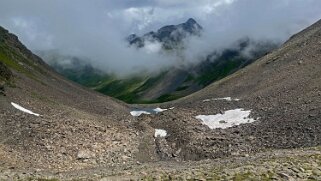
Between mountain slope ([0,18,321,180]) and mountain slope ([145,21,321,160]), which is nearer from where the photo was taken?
mountain slope ([0,18,321,180])

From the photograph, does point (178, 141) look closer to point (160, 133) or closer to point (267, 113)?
point (160, 133)

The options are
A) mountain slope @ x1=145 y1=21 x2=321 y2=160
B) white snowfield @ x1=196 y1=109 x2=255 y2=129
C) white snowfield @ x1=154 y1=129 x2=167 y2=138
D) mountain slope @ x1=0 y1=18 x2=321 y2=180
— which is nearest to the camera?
mountain slope @ x1=0 y1=18 x2=321 y2=180

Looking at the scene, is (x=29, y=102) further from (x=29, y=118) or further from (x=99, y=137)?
(x=99, y=137)

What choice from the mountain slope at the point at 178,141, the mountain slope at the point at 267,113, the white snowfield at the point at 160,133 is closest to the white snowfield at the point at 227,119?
the mountain slope at the point at 267,113

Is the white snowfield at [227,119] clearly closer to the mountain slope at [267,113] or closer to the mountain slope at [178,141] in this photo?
the mountain slope at [267,113]

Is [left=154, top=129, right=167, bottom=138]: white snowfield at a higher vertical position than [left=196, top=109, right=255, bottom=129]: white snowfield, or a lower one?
lower

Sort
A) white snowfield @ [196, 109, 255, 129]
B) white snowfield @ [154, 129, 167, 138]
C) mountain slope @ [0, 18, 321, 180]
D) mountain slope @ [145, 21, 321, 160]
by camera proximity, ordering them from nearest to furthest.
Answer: mountain slope @ [0, 18, 321, 180]
mountain slope @ [145, 21, 321, 160]
white snowfield @ [154, 129, 167, 138]
white snowfield @ [196, 109, 255, 129]

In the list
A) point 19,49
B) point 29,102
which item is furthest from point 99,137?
point 19,49

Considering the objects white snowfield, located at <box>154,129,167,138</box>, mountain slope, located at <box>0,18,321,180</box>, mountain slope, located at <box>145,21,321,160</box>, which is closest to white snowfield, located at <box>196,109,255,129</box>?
mountain slope, located at <box>145,21,321,160</box>

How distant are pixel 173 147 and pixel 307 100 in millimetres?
24797

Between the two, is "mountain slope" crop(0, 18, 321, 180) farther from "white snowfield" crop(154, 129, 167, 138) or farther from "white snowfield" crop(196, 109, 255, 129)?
"white snowfield" crop(196, 109, 255, 129)

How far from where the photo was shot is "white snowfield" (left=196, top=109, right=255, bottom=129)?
77.9 metres

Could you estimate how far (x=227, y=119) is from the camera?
269ft

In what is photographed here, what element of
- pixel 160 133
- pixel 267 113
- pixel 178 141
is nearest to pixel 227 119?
pixel 267 113
